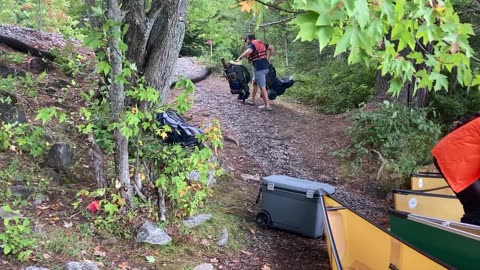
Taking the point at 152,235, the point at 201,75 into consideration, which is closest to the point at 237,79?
the point at 201,75

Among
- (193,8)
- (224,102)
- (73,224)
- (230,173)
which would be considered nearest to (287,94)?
(224,102)

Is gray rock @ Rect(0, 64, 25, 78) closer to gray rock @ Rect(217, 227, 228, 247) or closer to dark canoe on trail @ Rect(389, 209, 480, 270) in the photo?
gray rock @ Rect(217, 227, 228, 247)

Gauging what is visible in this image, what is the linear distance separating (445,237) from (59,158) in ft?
12.9

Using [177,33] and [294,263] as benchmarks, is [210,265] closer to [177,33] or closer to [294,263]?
[294,263]

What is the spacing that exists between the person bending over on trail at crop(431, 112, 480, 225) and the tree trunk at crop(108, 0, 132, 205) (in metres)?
2.99

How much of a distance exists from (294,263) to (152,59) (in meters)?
2.66

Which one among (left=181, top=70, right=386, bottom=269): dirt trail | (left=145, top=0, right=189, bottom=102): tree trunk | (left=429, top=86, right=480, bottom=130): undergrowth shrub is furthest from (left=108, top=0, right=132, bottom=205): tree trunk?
(left=429, top=86, right=480, bottom=130): undergrowth shrub

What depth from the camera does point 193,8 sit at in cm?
1562

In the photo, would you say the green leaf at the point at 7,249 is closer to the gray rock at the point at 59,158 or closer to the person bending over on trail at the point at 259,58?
the gray rock at the point at 59,158

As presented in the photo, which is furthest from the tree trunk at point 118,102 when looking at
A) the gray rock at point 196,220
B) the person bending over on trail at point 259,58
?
the person bending over on trail at point 259,58

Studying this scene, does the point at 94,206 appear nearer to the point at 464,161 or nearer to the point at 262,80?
the point at 464,161

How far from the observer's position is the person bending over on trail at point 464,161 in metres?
3.85

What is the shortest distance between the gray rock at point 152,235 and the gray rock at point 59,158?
3.87 ft

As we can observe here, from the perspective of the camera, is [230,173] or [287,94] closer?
[230,173]
